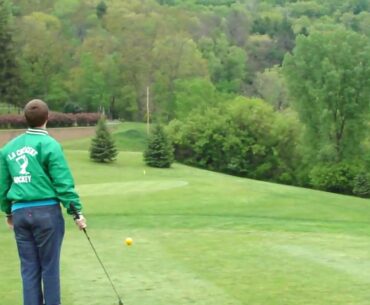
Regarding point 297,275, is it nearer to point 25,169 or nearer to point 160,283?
point 160,283

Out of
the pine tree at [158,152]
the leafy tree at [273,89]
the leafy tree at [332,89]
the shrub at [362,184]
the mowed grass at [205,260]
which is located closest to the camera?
the mowed grass at [205,260]

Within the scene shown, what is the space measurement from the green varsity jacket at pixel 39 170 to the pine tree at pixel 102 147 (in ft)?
113

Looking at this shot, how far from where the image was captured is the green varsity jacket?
19.5 feet

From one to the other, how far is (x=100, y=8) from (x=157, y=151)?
223ft

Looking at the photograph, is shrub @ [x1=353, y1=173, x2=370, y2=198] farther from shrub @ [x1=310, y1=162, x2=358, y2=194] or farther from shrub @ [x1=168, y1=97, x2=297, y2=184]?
shrub @ [x1=168, y1=97, x2=297, y2=184]

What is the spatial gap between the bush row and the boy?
155 feet

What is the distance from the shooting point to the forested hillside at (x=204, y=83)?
53.8 metres

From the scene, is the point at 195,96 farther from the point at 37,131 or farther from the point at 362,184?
the point at 37,131

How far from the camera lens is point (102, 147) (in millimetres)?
40781

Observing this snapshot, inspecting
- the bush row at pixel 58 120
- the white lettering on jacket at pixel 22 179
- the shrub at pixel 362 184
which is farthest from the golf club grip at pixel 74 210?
the bush row at pixel 58 120

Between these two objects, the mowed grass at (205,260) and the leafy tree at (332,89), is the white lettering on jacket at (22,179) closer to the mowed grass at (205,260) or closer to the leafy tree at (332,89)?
the mowed grass at (205,260)

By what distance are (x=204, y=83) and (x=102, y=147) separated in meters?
30.7

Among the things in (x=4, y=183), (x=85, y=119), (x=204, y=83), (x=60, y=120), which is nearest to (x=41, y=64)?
(x=85, y=119)

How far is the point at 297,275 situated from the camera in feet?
27.5
